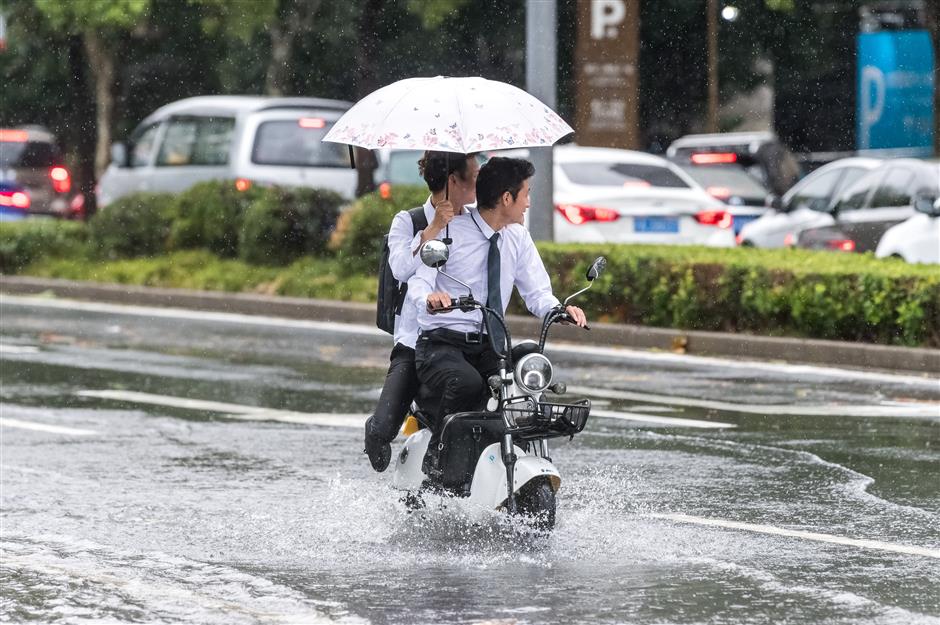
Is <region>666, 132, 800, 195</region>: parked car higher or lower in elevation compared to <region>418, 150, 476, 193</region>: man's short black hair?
lower

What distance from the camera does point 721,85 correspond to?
146 ft

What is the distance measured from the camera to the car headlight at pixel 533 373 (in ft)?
23.8

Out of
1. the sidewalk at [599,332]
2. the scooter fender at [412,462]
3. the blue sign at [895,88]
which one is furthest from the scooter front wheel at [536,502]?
the blue sign at [895,88]

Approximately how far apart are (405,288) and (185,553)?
4.39 ft

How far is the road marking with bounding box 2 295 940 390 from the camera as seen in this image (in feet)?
45.3

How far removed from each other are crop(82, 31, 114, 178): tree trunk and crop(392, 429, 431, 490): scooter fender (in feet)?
109

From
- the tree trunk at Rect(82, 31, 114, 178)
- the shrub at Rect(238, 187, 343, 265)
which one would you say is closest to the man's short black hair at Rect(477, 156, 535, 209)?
the shrub at Rect(238, 187, 343, 265)

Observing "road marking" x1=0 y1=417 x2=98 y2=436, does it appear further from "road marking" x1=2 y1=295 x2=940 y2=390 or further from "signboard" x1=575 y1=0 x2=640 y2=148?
"signboard" x1=575 y1=0 x2=640 y2=148

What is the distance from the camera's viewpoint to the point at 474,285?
25.1 feet

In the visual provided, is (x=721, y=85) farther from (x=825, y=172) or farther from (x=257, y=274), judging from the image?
(x=257, y=274)

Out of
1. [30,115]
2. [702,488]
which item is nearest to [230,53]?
[30,115]

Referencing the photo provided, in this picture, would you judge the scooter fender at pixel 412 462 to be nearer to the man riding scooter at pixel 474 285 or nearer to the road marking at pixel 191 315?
the man riding scooter at pixel 474 285

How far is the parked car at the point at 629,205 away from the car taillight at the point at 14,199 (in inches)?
Answer: 511

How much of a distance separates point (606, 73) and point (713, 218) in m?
7.42
